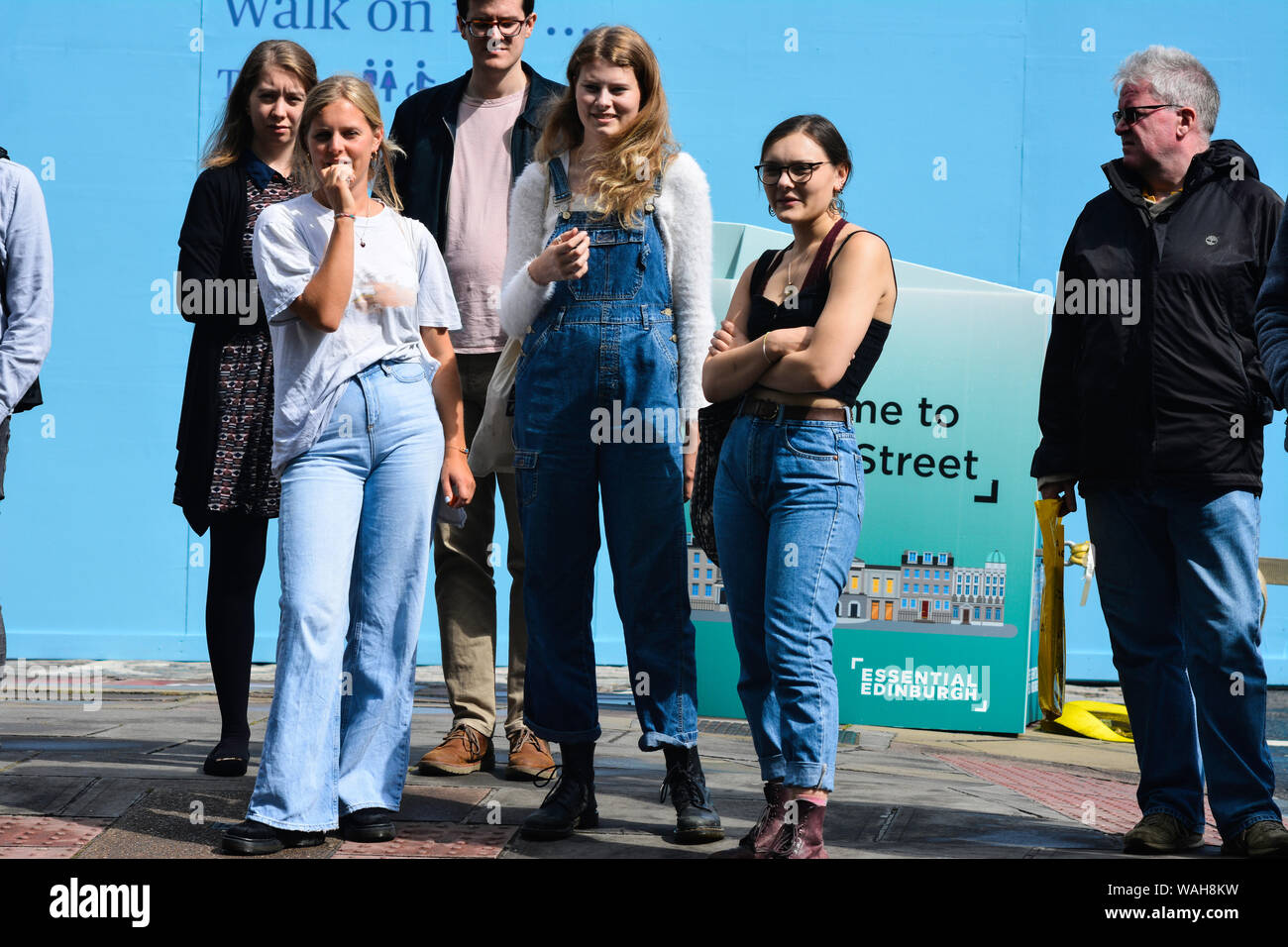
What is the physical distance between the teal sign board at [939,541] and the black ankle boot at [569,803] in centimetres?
267

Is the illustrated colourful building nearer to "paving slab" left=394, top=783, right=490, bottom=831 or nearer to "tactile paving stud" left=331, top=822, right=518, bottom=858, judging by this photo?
"paving slab" left=394, top=783, right=490, bottom=831

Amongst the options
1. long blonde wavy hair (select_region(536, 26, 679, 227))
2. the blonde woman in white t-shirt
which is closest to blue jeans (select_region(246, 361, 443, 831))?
the blonde woman in white t-shirt

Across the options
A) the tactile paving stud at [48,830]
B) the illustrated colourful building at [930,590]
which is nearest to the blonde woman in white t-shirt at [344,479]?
the tactile paving stud at [48,830]

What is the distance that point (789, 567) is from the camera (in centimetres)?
314

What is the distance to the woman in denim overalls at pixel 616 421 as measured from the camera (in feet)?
11.1

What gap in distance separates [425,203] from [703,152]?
4063 millimetres

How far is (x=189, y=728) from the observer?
5.29m

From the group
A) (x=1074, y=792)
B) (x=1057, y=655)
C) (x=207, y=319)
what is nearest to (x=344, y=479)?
(x=207, y=319)

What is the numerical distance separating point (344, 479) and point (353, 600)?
12.3 inches

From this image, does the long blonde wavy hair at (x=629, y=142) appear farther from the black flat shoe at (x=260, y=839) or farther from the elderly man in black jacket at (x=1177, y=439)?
the black flat shoe at (x=260, y=839)

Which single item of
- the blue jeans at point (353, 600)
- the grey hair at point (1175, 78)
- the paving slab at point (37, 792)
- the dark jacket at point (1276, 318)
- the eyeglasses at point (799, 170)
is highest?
the grey hair at point (1175, 78)
